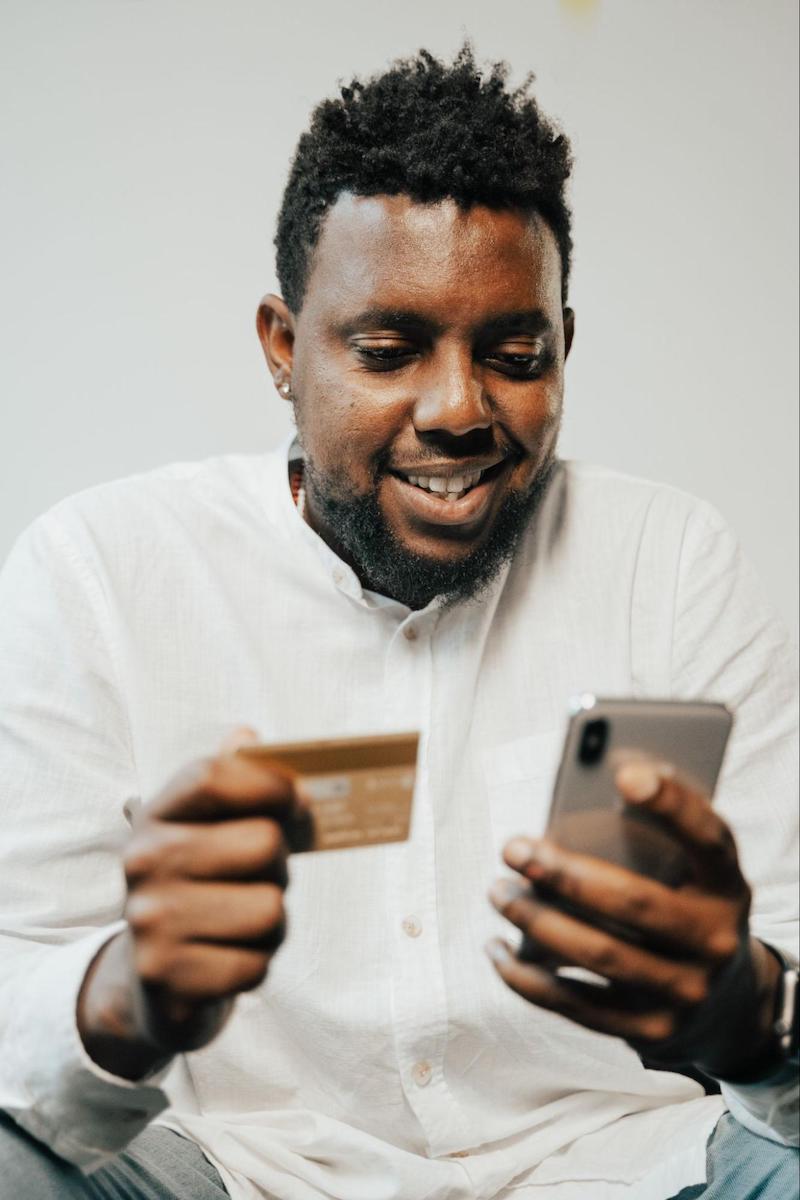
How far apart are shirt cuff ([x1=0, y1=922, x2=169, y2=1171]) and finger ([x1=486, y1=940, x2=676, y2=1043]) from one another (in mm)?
308

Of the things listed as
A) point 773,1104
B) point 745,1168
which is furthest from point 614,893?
point 745,1168

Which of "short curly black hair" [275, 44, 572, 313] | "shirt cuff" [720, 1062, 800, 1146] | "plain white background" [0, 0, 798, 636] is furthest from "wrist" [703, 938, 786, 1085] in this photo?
"plain white background" [0, 0, 798, 636]

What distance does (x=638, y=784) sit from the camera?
84 centimetres

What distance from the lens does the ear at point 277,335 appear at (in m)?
1.62

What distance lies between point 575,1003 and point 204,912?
0.86 feet

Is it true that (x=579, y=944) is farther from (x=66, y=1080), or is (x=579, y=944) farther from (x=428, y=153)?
(x=428, y=153)

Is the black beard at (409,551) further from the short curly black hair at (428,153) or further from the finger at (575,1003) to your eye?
the finger at (575,1003)

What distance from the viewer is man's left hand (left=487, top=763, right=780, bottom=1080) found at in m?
0.86

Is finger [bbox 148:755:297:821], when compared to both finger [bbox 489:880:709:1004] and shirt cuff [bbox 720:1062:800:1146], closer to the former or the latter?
finger [bbox 489:880:709:1004]

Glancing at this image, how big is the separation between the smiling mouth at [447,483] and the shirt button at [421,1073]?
22.6 inches

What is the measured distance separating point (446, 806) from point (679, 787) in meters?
0.64

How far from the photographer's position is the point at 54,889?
131 cm

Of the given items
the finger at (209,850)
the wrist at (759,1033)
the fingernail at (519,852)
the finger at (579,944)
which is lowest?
the wrist at (759,1033)

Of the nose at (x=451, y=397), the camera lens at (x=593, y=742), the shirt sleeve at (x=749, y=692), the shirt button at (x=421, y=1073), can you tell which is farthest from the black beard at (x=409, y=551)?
the camera lens at (x=593, y=742)
